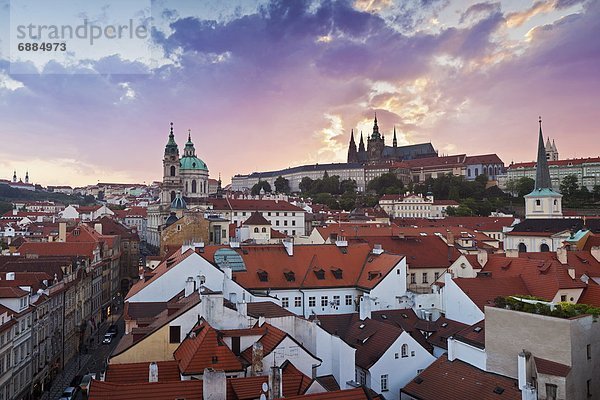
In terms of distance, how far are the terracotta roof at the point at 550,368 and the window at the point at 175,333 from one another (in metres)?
14.5

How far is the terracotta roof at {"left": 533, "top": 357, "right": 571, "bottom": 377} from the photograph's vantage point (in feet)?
67.3

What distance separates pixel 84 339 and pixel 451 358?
3454 centimetres

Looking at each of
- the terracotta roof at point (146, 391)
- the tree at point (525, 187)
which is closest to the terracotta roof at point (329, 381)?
the terracotta roof at point (146, 391)

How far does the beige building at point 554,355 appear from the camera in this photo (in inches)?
813

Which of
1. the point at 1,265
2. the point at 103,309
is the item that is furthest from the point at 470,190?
the point at 1,265

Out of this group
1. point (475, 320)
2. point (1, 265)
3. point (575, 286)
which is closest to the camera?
point (475, 320)

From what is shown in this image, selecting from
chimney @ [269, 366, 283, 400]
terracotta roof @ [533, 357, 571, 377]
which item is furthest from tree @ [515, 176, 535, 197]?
chimney @ [269, 366, 283, 400]

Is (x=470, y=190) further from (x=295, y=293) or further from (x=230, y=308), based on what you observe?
(x=230, y=308)

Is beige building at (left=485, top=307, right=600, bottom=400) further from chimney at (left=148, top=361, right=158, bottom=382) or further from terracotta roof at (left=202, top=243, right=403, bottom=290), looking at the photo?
terracotta roof at (left=202, top=243, right=403, bottom=290)

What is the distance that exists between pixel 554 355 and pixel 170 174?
120 metres

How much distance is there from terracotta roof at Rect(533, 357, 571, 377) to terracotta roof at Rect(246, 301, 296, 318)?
38.7ft

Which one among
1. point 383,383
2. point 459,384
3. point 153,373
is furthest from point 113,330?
point 459,384

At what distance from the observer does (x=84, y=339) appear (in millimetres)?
49312

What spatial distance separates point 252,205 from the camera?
4744 inches
